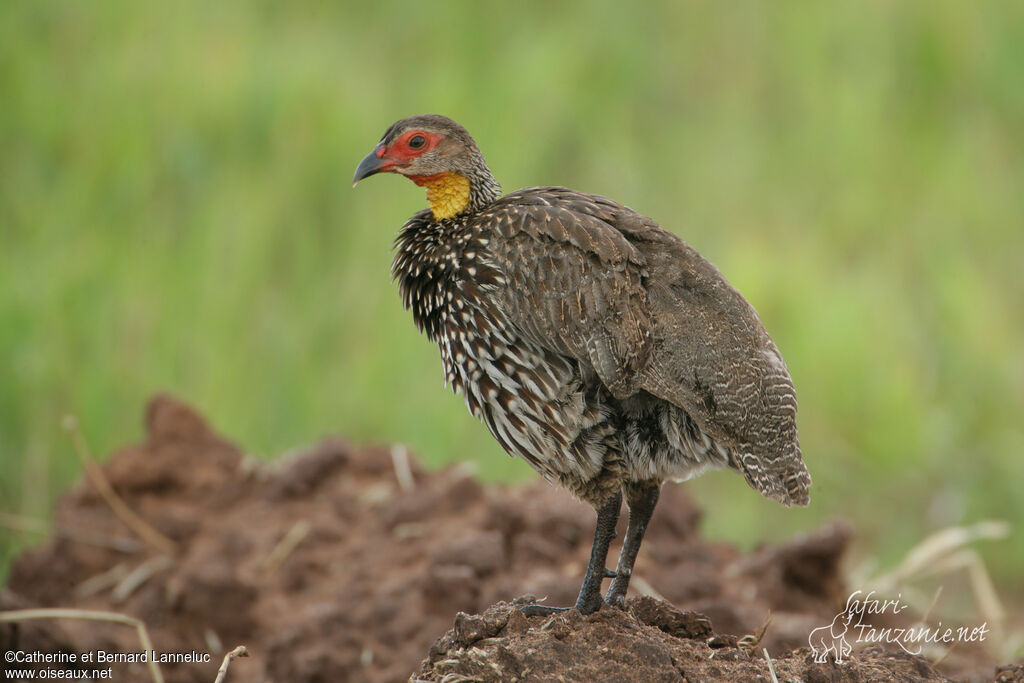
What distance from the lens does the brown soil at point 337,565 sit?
5.13 m

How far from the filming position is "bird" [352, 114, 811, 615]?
3.98 meters

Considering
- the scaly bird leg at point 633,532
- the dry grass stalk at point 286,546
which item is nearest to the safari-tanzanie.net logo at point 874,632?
the scaly bird leg at point 633,532

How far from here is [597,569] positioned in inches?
162

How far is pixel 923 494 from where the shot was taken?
831cm

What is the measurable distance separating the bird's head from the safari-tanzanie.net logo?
2217 millimetres

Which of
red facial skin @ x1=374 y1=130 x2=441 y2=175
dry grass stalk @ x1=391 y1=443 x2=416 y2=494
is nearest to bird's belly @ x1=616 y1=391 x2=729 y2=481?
red facial skin @ x1=374 y1=130 x2=441 y2=175

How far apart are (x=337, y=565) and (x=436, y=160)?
7.47 ft

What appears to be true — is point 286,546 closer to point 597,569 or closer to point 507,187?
point 597,569

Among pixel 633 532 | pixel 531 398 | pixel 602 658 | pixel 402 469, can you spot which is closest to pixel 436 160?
pixel 531 398

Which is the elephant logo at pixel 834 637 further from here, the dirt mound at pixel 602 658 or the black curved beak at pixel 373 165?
the black curved beak at pixel 373 165

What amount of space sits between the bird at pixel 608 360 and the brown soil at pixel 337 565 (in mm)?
559

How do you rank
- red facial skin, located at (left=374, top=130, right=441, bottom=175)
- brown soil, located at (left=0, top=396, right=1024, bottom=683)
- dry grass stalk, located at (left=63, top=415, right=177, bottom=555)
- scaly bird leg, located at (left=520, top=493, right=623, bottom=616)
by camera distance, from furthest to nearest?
dry grass stalk, located at (left=63, top=415, right=177, bottom=555) < brown soil, located at (left=0, top=396, right=1024, bottom=683) < red facial skin, located at (left=374, top=130, right=441, bottom=175) < scaly bird leg, located at (left=520, top=493, right=623, bottom=616)

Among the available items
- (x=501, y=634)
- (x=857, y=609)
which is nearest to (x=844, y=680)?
(x=501, y=634)

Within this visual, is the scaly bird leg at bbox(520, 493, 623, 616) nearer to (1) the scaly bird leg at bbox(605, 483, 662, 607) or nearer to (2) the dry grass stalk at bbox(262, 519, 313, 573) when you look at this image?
(1) the scaly bird leg at bbox(605, 483, 662, 607)
